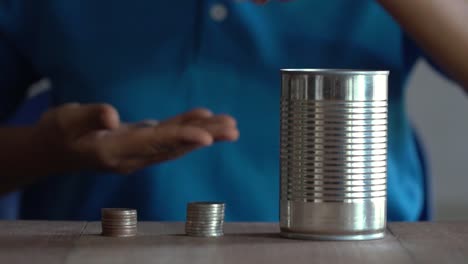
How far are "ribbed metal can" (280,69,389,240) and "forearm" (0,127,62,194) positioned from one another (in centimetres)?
59

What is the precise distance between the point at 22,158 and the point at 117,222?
0.57 metres

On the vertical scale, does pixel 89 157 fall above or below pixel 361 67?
below

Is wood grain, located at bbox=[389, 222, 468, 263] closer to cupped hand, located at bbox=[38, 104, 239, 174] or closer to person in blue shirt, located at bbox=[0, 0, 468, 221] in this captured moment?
cupped hand, located at bbox=[38, 104, 239, 174]

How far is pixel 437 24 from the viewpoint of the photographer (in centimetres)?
126

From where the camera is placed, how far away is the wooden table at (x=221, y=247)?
0.77m

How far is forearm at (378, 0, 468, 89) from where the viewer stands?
1.24m

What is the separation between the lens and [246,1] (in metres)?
1.42

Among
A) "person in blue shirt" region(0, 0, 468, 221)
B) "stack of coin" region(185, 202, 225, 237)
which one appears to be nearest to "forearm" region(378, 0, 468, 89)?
"person in blue shirt" region(0, 0, 468, 221)

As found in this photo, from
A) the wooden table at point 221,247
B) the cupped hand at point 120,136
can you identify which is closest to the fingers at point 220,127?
the cupped hand at point 120,136

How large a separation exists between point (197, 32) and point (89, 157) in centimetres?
28

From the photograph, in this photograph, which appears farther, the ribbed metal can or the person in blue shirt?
the person in blue shirt

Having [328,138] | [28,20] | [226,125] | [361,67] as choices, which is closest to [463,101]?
[361,67]

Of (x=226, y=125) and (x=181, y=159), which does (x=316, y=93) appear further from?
(x=181, y=159)

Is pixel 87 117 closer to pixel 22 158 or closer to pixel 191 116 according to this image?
pixel 191 116
